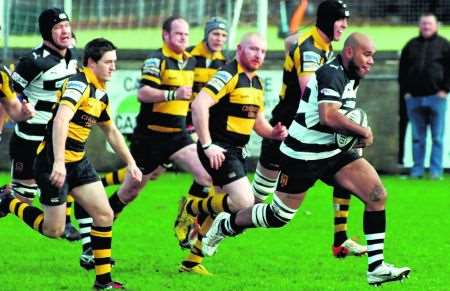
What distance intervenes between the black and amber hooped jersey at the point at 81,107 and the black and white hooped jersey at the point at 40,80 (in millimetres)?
1499

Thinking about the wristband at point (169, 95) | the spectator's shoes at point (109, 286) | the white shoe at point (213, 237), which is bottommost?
the spectator's shoes at point (109, 286)

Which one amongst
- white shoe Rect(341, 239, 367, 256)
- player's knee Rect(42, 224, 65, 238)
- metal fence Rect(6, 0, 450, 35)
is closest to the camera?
player's knee Rect(42, 224, 65, 238)

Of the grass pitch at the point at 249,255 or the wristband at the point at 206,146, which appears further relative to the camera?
the wristband at the point at 206,146

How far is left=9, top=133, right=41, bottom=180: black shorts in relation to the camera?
1205 cm

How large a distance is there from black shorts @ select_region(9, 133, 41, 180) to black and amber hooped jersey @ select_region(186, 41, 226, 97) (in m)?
4.21

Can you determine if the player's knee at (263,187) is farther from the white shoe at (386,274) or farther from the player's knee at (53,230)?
the white shoe at (386,274)

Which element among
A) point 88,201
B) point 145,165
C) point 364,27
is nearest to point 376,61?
point 364,27

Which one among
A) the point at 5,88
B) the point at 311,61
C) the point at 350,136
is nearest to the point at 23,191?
the point at 5,88

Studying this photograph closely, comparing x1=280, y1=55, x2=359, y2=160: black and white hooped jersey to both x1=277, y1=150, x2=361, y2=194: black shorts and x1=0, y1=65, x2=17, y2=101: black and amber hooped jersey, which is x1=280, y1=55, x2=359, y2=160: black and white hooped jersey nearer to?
x1=277, y1=150, x2=361, y2=194: black shorts

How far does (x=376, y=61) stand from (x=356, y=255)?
29.7ft

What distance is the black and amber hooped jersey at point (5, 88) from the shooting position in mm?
11305

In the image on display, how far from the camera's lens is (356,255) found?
11953 mm

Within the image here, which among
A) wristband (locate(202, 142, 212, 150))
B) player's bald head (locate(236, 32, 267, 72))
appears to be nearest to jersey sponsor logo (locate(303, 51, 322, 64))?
player's bald head (locate(236, 32, 267, 72))

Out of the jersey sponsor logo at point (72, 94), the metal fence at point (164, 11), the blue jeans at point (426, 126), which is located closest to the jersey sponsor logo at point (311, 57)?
the jersey sponsor logo at point (72, 94)
